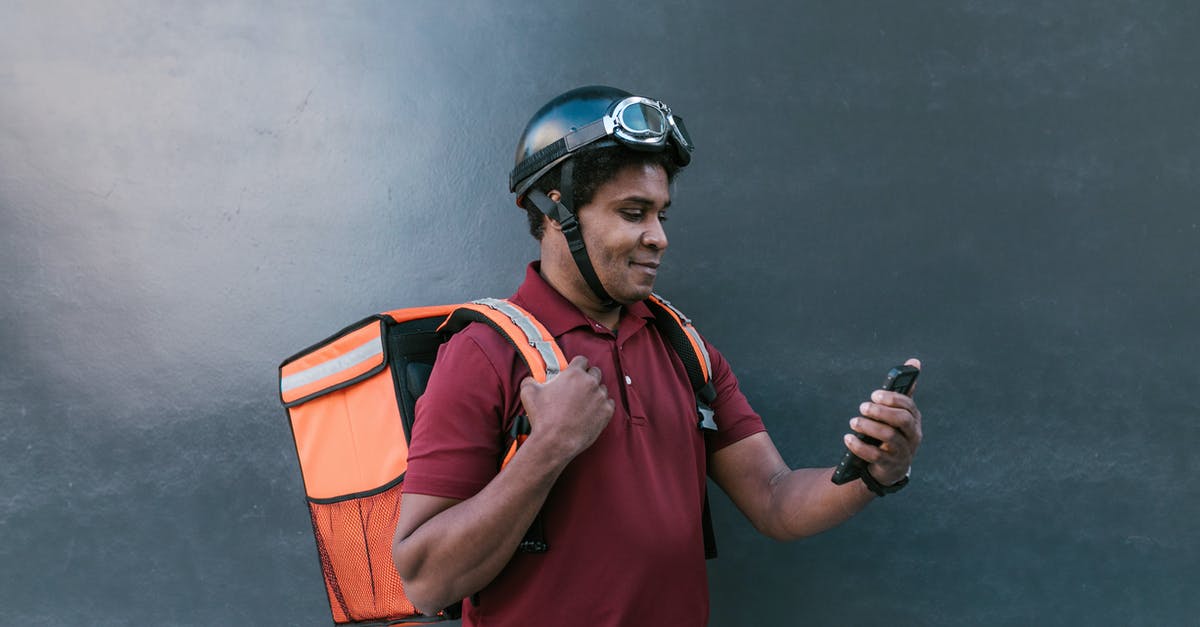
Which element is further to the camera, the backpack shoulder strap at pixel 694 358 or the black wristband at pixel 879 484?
the backpack shoulder strap at pixel 694 358

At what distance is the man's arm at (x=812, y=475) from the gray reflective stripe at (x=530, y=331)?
0.59m

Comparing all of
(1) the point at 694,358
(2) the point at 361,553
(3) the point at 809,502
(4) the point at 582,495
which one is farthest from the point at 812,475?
(2) the point at 361,553

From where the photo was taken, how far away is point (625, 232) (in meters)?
2.00

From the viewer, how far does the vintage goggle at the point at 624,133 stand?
1.97m

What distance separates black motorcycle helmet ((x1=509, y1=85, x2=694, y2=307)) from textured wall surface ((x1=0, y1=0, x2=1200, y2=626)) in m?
0.69

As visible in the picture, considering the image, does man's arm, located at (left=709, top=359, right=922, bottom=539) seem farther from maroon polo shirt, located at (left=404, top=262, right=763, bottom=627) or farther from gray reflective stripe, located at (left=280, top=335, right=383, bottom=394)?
gray reflective stripe, located at (left=280, top=335, right=383, bottom=394)

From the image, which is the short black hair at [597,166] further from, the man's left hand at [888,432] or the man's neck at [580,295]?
the man's left hand at [888,432]

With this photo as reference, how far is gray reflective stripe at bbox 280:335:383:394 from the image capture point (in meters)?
2.16

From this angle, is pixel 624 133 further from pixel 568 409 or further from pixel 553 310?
pixel 568 409

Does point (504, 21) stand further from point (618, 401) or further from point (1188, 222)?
point (1188, 222)

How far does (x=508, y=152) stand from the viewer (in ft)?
9.16

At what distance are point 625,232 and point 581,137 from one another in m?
0.23

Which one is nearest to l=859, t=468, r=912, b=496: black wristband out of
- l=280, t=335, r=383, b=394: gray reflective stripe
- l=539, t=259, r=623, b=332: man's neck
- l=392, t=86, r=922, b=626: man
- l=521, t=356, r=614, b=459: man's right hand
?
l=392, t=86, r=922, b=626: man

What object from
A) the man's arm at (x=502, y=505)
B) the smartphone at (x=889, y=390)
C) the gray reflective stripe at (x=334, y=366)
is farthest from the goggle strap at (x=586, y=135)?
the smartphone at (x=889, y=390)
